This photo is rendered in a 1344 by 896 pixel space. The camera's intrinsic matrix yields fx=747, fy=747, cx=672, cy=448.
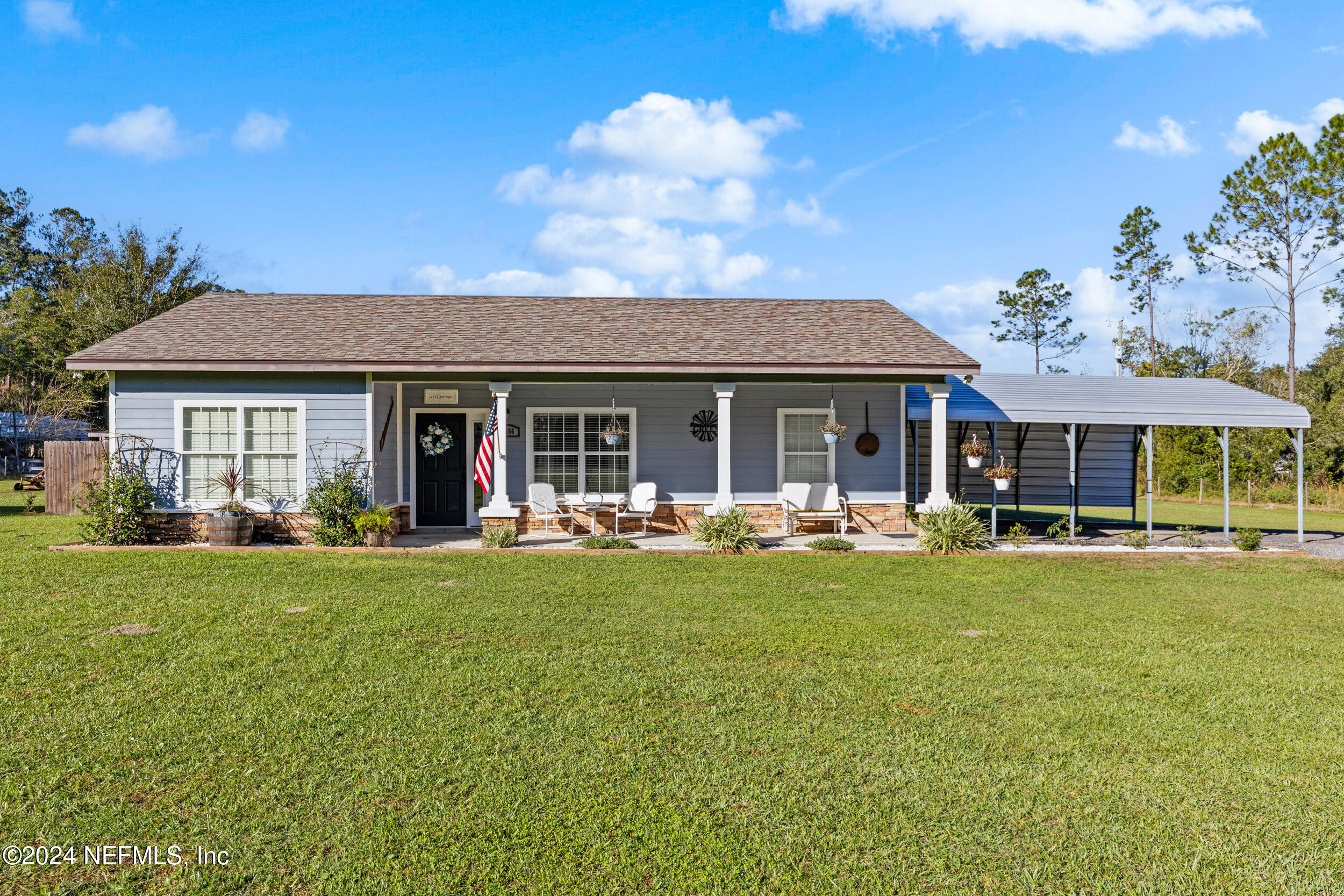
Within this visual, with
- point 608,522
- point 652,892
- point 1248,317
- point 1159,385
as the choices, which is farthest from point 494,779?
point 1248,317

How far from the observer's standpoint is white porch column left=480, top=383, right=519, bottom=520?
11281mm

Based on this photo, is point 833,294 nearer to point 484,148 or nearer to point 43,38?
point 484,148

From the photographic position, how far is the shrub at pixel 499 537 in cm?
1055

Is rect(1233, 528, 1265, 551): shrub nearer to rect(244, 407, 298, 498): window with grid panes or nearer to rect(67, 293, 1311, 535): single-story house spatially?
rect(67, 293, 1311, 535): single-story house

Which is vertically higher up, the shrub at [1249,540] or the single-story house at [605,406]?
the single-story house at [605,406]

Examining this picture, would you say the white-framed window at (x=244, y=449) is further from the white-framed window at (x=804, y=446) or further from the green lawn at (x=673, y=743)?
the white-framed window at (x=804, y=446)

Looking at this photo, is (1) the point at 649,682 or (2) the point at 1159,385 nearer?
(1) the point at 649,682

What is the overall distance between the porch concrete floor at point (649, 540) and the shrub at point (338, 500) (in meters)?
0.74

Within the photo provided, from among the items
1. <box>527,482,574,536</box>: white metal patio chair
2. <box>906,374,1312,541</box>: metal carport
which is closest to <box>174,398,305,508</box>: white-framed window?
<box>527,482,574,536</box>: white metal patio chair

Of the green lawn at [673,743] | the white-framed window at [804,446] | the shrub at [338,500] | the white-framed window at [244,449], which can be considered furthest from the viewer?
the white-framed window at [804,446]

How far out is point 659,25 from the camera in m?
15.2

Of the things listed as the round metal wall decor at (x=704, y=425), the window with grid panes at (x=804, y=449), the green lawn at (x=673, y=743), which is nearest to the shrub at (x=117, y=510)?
the green lawn at (x=673, y=743)

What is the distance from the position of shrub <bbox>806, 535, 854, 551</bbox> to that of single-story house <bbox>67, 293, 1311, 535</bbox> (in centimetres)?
164

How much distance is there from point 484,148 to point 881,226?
30.0 ft
